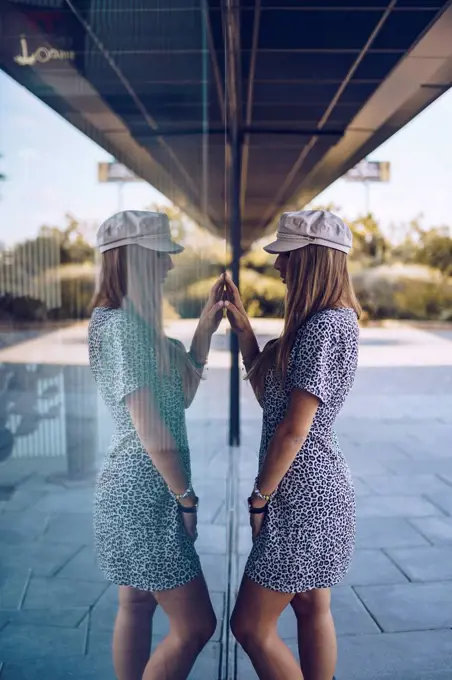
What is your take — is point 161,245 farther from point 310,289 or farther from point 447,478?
point 447,478

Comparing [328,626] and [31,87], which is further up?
[31,87]

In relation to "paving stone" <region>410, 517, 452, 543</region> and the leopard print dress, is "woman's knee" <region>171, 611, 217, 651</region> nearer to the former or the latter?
the leopard print dress

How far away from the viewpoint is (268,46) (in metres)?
4.27

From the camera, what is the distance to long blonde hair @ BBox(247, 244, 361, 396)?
1990mm

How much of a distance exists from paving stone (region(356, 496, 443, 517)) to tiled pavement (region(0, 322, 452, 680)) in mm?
14

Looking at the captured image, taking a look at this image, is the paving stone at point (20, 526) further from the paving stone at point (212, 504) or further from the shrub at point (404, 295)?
the shrub at point (404, 295)

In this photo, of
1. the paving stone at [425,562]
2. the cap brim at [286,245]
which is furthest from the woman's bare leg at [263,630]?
the paving stone at [425,562]

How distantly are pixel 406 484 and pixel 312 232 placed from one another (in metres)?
4.06

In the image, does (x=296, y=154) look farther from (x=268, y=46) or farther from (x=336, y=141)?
(x=268, y=46)

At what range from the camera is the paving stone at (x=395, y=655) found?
9.46 feet

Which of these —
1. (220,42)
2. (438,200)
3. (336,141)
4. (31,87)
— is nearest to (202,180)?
(220,42)

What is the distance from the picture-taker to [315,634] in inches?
85.0

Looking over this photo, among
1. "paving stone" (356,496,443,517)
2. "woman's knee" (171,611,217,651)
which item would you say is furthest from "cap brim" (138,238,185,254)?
"paving stone" (356,496,443,517)

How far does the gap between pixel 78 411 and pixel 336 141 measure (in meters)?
5.99
